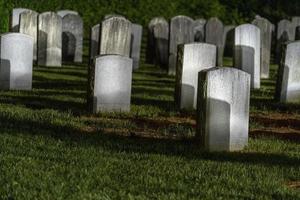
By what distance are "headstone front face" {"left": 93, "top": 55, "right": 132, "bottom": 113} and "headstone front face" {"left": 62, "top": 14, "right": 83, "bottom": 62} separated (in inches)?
448

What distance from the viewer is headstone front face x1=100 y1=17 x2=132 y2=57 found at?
18234mm

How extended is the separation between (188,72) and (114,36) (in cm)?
524

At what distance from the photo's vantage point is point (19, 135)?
9.84 meters

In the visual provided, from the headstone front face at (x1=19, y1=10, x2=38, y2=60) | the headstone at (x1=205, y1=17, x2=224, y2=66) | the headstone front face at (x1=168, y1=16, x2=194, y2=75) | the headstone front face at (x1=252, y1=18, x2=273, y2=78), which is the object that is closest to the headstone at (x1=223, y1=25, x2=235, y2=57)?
the headstone at (x1=205, y1=17, x2=224, y2=66)

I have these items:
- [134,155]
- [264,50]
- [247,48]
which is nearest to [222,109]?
[134,155]

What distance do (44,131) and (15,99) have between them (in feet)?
12.2

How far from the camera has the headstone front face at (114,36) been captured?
18.2m

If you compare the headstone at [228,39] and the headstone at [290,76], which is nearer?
the headstone at [290,76]

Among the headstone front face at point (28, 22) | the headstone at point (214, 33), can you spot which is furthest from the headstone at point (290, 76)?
the headstone front face at point (28, 22)

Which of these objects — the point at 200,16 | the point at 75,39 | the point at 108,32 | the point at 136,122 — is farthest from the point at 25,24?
the point at 200,16

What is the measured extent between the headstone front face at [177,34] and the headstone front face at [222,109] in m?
11.4

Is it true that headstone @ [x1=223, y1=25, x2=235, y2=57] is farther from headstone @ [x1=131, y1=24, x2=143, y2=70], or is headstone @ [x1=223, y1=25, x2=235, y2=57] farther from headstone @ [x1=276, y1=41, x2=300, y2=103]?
headstone @ [x1=276, y1=41, x2=300, y2=103]

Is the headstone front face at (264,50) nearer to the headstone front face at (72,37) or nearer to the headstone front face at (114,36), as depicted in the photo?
the headstone front face at (114,36)

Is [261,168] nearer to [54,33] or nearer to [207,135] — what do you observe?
[207,135]
